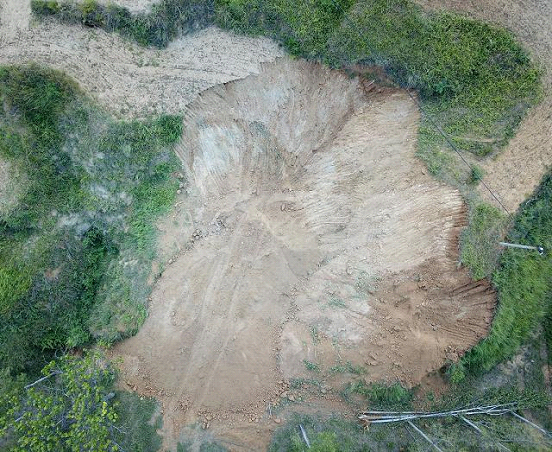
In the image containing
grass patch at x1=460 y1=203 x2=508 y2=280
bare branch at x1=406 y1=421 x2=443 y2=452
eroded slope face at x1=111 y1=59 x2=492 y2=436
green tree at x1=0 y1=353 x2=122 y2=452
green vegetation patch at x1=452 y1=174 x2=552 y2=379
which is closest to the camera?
green tree at x1=0 y1=353 x2=122 y2=452

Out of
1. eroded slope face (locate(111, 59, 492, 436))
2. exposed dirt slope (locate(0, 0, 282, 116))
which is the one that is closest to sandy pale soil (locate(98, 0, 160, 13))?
exposed dirt slope (locate(0, 0, 282, 116))

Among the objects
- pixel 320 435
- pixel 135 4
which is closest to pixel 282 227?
pixel 320 435

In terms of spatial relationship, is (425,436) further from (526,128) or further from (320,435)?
(526,128)

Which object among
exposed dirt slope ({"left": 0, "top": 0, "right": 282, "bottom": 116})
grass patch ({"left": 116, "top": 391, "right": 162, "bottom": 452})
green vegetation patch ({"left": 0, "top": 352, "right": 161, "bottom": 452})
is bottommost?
grass patch ({"left": 116, "top": 391, "right": 162, "bottom": 452})

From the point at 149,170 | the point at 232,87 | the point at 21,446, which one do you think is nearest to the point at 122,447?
the point at 21,446

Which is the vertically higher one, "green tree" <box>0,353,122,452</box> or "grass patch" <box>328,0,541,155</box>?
"grass patch" <box>328,0,541,155</box>

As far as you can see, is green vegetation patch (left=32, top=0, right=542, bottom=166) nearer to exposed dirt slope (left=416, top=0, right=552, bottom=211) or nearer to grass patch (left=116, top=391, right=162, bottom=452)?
exposed dirt slope (left=416, top=0, right=552, bottom=211)

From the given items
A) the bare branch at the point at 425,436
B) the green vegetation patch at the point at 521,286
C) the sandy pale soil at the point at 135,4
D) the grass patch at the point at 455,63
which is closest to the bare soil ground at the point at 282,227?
the green vegetation patch at the point at 521,286

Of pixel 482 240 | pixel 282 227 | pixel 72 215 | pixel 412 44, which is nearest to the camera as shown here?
pixel 482 240

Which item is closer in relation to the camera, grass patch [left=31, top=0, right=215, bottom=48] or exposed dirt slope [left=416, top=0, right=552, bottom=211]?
exposed dirt slope [left=416, top=0, right=552, bottom=211]
